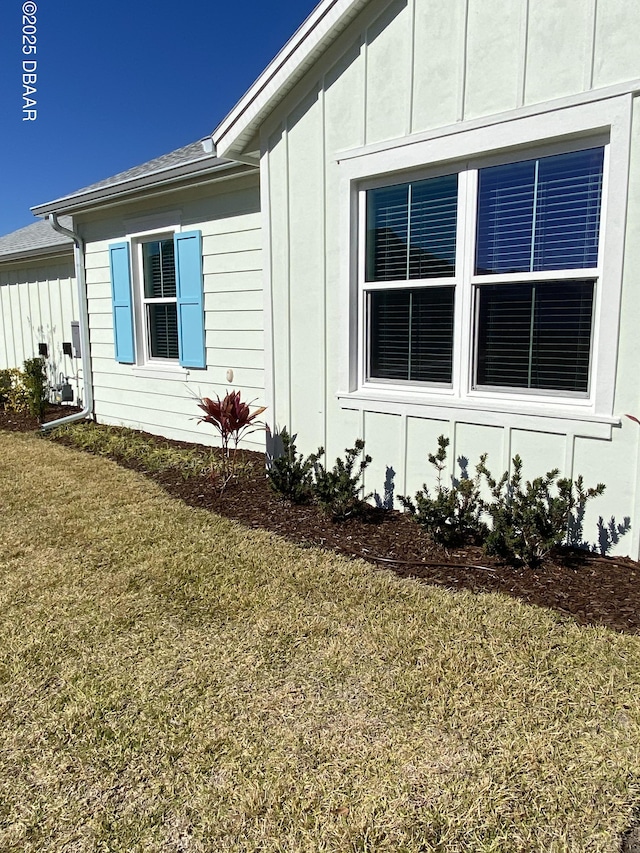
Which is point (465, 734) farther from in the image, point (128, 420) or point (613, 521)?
point (128, 420)

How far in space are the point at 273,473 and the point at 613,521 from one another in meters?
2.73

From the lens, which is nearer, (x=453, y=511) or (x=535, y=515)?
(x=535, y=515)

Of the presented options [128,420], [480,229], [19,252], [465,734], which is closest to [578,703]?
[465,734]

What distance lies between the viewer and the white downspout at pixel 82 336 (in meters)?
8.29

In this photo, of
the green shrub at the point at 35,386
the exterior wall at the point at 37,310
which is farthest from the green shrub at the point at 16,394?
the green shrub at the point at 35,386

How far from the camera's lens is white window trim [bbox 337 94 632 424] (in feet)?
11.0

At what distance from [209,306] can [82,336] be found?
9.74ft

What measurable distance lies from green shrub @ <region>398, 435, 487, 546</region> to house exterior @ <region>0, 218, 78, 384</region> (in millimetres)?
7255

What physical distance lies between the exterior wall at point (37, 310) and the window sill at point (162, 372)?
7.38ft

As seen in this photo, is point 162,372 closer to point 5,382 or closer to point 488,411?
point 5,382

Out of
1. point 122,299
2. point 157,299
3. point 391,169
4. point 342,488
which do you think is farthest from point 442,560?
point 122,299

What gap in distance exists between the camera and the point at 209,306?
6742 millimetres

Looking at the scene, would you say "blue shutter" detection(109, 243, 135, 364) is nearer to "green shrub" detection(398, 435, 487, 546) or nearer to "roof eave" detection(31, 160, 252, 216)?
"roof eave" detection(31, 160, 252, 216)

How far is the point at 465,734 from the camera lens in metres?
2.23
